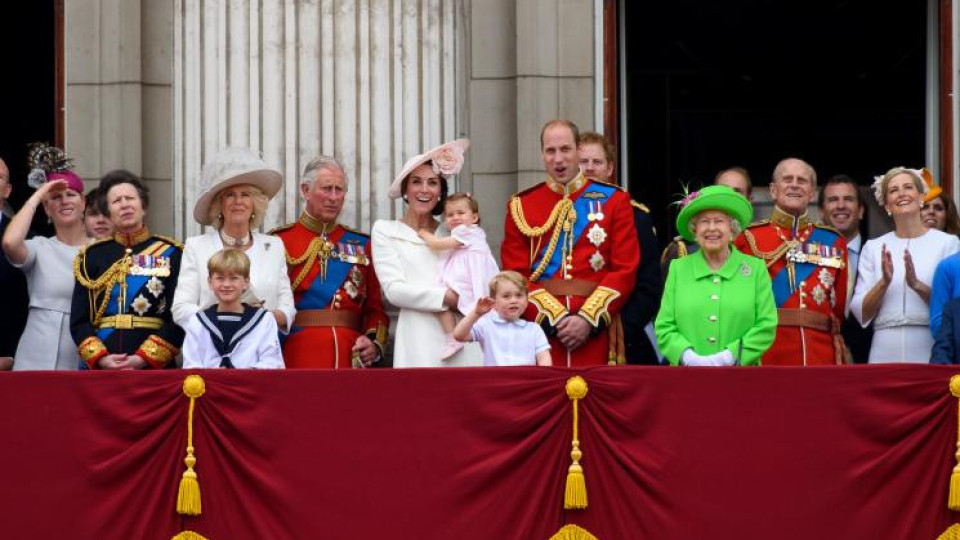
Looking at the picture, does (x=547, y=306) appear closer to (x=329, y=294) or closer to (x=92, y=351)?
(x=329, y=294)

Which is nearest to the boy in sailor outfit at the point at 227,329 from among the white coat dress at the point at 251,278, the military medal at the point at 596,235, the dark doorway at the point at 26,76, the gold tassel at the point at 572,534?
the white coat dress at the point at 251,278

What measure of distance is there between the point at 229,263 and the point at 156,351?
676mm

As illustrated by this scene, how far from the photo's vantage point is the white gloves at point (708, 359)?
427 inches

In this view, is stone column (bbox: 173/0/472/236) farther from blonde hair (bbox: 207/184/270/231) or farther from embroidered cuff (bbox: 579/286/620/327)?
embroidered cuff (bbox: 579/286/620/327)

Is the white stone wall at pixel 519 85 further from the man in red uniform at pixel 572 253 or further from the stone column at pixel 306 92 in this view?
the man in red uniform at pixel 572 253

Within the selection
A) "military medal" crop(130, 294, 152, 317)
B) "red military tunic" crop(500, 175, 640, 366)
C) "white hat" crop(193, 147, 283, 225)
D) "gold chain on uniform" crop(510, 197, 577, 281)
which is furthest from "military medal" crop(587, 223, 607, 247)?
"military medal" crop(130, 294, 152, 317)

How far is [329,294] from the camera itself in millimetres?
11773

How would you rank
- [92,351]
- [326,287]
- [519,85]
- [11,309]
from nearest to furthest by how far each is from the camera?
[92,351] → [11,309] → [326,287] → [519,85]

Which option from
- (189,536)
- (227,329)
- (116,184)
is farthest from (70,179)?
(189,536)

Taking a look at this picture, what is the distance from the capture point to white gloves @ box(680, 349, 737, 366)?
10.8m

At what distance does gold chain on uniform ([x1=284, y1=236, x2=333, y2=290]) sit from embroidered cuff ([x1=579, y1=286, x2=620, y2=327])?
148cm

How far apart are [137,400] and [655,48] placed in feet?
27.2

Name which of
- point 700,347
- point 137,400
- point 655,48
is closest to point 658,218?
point 655,48

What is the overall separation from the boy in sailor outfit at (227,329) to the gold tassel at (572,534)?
1.67 metres
